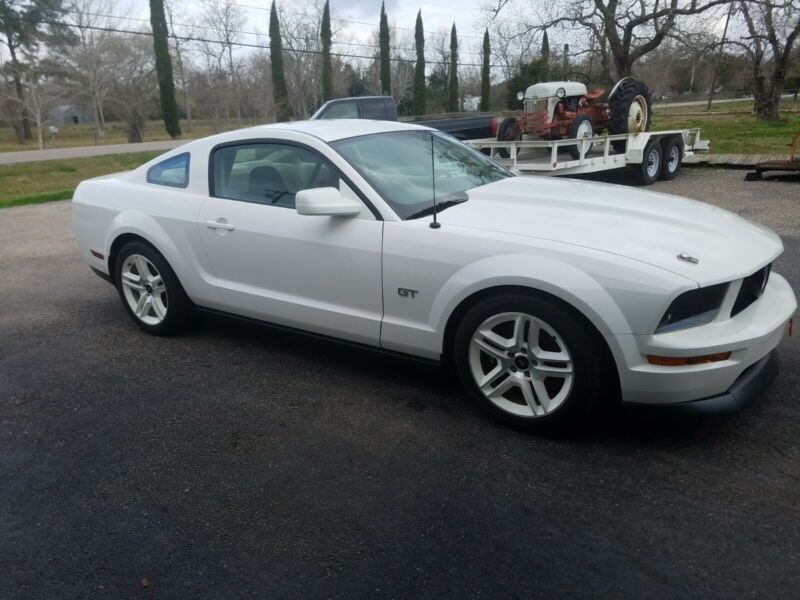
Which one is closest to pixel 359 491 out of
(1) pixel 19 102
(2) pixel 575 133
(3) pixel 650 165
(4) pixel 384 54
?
(2) pixel 575 133

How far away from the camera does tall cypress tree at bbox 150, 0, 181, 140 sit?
36031 mm

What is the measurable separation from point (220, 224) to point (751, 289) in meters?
2.98

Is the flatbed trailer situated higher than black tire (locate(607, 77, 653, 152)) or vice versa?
black tire (locate(607, 77, 653, 152))

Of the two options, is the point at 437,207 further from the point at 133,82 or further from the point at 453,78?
the point at 453,78

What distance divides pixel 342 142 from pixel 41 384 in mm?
2398

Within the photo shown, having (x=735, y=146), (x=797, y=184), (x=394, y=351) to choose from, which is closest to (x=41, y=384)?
(x=394, y=351)

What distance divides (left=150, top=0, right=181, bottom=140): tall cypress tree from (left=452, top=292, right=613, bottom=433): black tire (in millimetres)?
38084

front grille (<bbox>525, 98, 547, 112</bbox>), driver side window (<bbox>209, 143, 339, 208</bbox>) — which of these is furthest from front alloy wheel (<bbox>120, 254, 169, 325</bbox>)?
front grille (<bbox>525, 98, 547, 112</bbox>)

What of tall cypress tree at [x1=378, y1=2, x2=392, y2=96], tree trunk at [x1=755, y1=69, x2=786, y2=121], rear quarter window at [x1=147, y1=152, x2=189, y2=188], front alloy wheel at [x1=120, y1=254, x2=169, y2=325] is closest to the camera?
rear quarter window at [x1=147, y1=152, x2=189, y2=188]

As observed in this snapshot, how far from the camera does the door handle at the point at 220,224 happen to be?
3967 millimetres

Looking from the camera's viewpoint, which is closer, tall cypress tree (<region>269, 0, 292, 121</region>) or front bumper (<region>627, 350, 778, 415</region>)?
front bumper (<region>627, 350, 778, 415</region>)

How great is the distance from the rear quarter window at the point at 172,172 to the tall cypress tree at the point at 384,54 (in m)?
39.3

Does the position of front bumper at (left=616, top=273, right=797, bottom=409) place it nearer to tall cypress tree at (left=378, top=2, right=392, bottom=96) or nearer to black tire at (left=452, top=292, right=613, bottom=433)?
black tire at (left=452, top=292, right=613, bottom=433)

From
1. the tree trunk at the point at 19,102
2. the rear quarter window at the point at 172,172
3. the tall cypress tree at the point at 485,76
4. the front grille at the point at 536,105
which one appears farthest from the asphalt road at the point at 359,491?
the tall cypress tree at the point at 485,76
